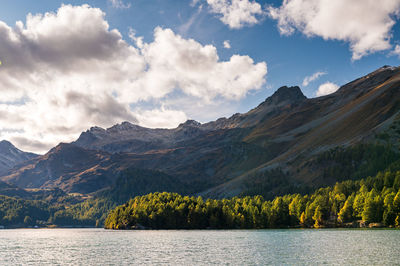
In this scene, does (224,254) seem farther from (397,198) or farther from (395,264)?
(397,198)

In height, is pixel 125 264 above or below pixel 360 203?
below

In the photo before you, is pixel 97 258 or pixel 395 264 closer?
pixel 395 264

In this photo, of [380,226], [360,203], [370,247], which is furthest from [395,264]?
[360,203]

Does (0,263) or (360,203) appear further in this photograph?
(360,203)

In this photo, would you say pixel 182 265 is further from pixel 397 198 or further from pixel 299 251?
pixel 397 198

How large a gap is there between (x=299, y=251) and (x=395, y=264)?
29.9 meters

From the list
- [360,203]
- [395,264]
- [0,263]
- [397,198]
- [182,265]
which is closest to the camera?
[395,264]

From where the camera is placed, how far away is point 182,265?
7488 centimetres

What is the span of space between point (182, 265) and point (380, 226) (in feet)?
449

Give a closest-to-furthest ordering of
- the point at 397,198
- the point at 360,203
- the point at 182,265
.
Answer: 1. the point at 182,265
2. the point at 397,198
3. the point at 360,203

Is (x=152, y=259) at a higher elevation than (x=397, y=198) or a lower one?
lower

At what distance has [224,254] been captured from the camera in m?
92.6

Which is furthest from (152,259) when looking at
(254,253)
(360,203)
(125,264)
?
(360,203)

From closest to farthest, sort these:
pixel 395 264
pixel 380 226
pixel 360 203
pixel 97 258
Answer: pixel 395 264
pixel 97 258
pixel 380 226
pixel 360 203
